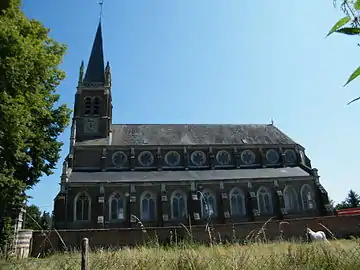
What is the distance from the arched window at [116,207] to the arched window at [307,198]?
65.5 feet

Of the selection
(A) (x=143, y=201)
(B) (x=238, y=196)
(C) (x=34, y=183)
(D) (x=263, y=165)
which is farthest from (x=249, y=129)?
(C) (x=34, y=183)

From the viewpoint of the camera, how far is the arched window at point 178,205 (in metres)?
30.3

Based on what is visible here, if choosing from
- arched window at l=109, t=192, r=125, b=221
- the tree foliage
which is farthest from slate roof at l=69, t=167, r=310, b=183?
the tree foliage

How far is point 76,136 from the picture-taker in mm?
35250

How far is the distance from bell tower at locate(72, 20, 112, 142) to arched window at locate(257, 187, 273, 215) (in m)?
19.4

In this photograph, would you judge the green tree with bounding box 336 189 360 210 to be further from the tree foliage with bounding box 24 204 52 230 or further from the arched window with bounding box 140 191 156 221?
the tree foliage with bounding box 24 204 52 230

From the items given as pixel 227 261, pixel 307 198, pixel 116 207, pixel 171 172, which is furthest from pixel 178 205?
pixel 227 261

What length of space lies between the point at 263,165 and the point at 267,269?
3367 centimetres

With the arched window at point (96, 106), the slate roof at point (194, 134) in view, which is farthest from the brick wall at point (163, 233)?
the arched window at point (96, 106)

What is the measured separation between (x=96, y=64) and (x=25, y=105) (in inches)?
1125

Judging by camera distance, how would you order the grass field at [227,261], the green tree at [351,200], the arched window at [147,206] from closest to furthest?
the grass field at [227,261] < the arched window at [147,206] < the green tree at [351,200]

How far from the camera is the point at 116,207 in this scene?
97.1 feet

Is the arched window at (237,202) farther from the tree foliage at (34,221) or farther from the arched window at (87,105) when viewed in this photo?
the arched window at (87,105)

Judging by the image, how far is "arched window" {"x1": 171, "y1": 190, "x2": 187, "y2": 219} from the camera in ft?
99.3
